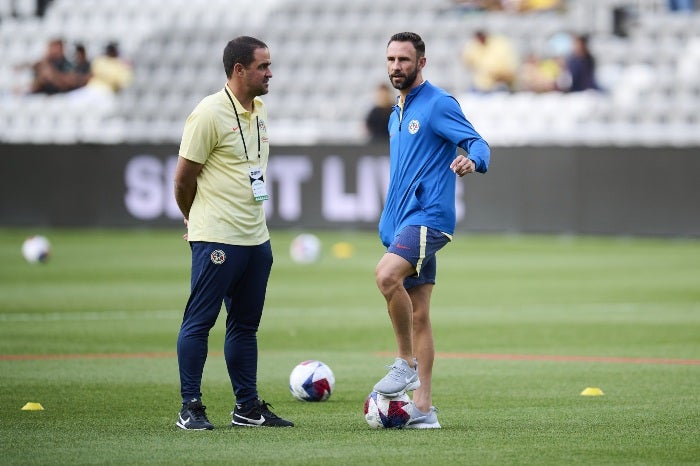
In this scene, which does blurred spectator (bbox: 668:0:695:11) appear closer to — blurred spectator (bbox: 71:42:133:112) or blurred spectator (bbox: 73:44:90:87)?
blurred spectator (bbox: 71:42:133:112)

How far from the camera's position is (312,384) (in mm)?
10000

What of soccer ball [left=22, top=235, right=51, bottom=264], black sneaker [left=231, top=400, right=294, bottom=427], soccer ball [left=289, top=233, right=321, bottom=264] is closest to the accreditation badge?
black sneaker [left=231, top=400, right=294, bottom=427]

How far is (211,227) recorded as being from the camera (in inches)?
340

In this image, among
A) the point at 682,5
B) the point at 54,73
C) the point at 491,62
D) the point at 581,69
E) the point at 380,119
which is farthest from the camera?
the point at 54,73

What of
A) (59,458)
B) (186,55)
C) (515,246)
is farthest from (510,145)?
(59,458)

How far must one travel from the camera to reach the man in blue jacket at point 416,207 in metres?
8.59

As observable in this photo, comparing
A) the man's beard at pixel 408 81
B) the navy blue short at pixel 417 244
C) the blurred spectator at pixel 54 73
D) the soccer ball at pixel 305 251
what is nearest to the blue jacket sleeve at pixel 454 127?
the man's beard at pixel 408 81

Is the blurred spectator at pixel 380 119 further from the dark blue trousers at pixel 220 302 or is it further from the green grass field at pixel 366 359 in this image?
the dark blue trousers at pixel 220 302

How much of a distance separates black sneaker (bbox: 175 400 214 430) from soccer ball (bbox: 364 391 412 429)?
3.02 feet

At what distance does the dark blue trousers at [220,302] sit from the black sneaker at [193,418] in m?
0.05

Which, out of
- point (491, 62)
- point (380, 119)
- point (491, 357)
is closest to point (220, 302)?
point (491, 357)

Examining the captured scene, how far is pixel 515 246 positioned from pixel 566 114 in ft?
15.3

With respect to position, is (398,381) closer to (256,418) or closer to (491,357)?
(256,418)

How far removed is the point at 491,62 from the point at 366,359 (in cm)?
1804
